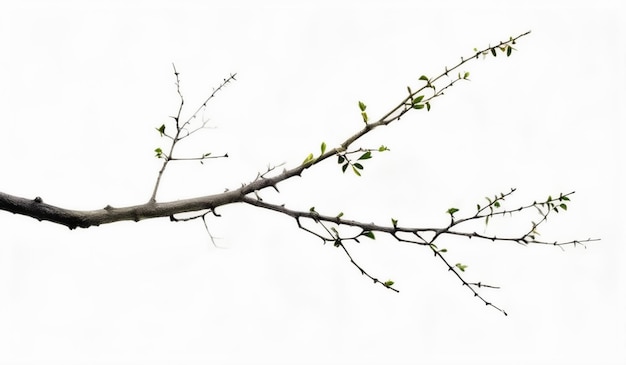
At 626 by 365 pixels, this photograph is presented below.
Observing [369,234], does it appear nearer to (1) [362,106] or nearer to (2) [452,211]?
(2) [452,211]

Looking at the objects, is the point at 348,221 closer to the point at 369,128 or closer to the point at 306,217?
the point at 306,217

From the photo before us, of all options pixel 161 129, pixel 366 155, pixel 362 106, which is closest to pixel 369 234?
pixel 366 155

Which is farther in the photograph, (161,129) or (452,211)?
(161,129)

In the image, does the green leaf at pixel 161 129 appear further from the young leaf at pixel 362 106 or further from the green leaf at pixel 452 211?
the green leaf at pixel 452 211

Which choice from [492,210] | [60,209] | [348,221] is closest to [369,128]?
[348,221]

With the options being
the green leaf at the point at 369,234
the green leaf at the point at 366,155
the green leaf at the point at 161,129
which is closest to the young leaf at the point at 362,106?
the green leaf at the point at 366,155

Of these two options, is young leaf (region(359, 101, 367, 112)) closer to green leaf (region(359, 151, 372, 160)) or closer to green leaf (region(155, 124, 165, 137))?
green leaf (region(359, 151, 372, 160))

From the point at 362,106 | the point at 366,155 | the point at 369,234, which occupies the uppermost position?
the point at 362,106

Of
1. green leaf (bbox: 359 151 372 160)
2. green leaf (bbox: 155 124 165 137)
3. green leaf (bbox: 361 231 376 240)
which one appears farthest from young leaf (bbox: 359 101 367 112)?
green leaf (bbox: 155 124 165 137)

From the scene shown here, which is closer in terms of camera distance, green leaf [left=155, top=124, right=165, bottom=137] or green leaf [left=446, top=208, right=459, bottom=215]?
green leaf [left=446, top=208, right=459, bottom=215]

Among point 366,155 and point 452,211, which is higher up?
point 366,155

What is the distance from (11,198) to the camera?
2.18 m

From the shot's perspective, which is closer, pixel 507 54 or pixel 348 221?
pixel 348 221

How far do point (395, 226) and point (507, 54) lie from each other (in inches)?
31.1
